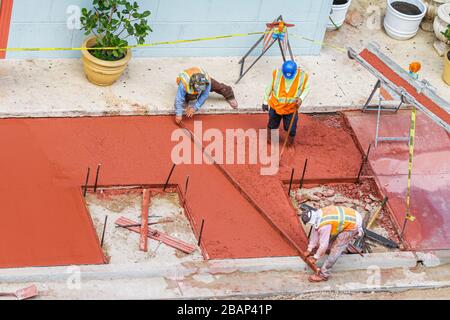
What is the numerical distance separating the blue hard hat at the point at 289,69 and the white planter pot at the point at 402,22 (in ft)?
12.5

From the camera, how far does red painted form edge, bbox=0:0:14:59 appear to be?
15.0 m

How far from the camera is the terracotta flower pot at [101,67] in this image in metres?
14.9

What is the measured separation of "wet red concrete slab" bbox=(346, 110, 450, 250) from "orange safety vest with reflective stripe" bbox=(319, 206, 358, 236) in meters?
1.47

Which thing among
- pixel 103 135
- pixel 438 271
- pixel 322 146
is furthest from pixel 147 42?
pixel 438 271

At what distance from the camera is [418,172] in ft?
48.9

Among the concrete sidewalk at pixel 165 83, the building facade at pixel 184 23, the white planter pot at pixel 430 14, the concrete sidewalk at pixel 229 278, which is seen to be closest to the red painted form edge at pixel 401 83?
the concrete sidewalk at pixel 165 83

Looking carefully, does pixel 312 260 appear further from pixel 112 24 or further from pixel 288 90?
pixel 112 24

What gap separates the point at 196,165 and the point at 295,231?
5.91ft

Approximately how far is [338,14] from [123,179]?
542cm

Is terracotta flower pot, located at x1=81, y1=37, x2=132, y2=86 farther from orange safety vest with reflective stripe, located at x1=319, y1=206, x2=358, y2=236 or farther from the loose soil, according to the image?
the loose soil

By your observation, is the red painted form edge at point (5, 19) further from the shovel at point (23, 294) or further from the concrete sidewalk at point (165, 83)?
the shovel at point (23, 294)

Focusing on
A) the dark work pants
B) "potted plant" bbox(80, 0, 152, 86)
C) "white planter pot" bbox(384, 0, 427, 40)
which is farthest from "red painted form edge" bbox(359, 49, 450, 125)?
"potted plant" bbox(80, 0, 152, 86)

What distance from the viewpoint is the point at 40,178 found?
1359 cm

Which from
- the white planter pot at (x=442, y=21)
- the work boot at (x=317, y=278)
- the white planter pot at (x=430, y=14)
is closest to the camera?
the work boot at (x=317, y=278)
